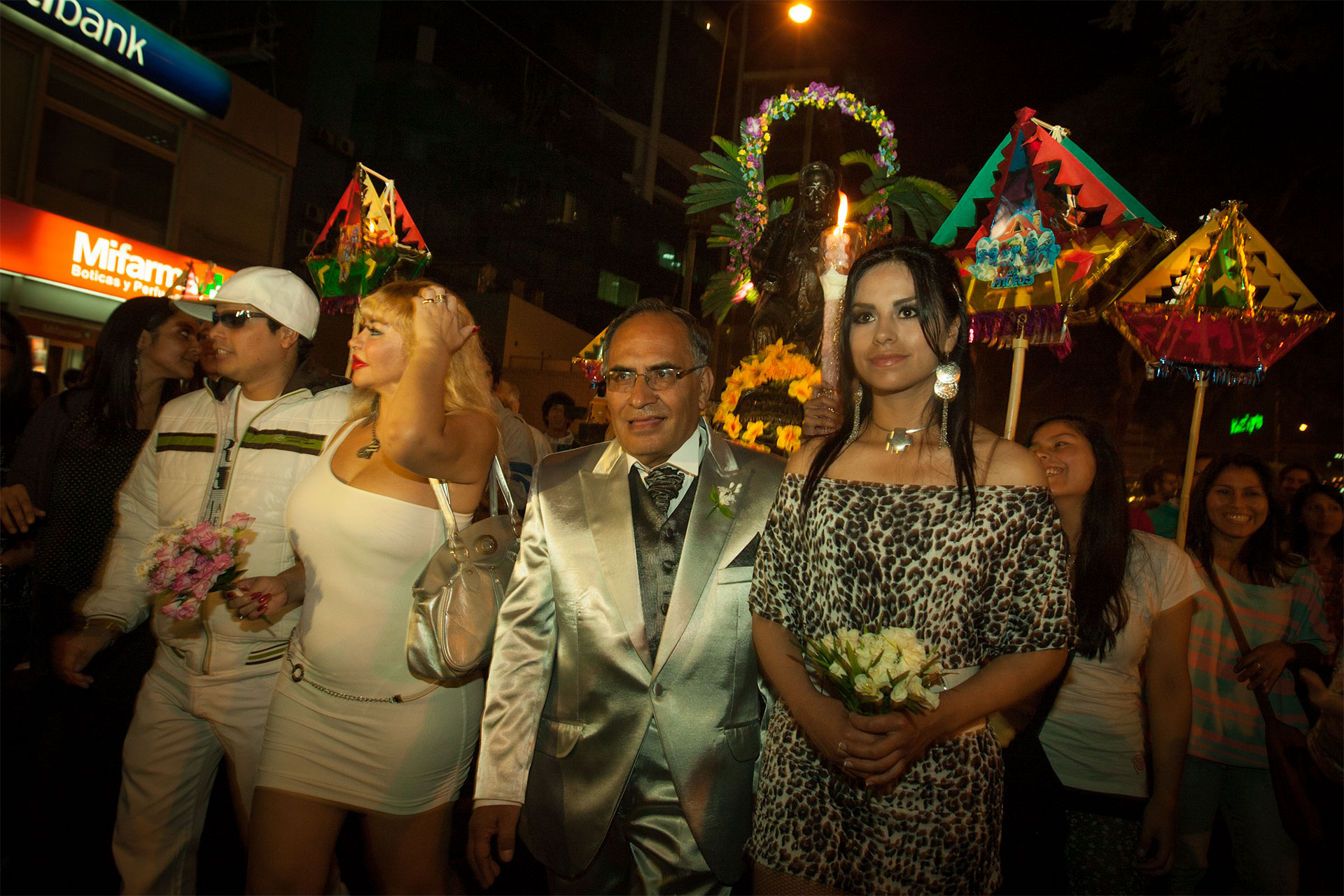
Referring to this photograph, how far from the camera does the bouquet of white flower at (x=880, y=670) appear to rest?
1.70 m

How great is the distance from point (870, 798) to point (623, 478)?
115cm

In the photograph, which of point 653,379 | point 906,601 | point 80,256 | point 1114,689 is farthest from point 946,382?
point 80,256

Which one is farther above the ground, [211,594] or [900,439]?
[900,439]

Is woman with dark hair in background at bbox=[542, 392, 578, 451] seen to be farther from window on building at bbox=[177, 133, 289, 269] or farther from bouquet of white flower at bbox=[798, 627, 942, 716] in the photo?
bouquet of white flower at bbox=[798, 627, 942, 716]

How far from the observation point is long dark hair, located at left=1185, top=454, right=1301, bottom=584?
412 cm

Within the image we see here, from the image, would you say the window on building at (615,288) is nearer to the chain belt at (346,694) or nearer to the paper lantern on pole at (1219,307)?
the paper lantern on pole at (1219,307)

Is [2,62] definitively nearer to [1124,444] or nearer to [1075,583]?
[1075,583]

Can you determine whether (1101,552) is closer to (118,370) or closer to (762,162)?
(762,162)

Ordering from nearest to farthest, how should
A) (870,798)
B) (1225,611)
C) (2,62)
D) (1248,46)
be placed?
Result: 1. (870,798)
2. (1225,611)
3. (1248,46)
4. (2,62)

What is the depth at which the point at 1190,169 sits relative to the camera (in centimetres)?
1213

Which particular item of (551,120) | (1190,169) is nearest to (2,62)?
(1190,169)

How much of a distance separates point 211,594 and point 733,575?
2134 millimetres

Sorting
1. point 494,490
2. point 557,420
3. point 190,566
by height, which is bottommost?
point 190,566

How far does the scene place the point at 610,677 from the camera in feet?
7.89
